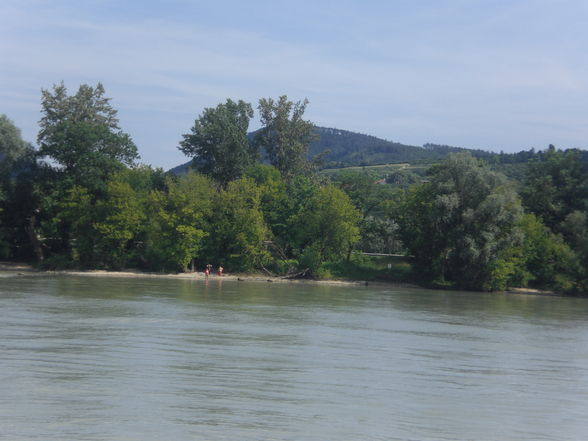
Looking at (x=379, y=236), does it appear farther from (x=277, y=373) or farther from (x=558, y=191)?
(x=277, y=373)

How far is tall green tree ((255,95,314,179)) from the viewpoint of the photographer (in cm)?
7869

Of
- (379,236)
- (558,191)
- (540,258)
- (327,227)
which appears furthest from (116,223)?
(558,191)

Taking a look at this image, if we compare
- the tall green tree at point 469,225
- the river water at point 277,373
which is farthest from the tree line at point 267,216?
the river water at point 277,373

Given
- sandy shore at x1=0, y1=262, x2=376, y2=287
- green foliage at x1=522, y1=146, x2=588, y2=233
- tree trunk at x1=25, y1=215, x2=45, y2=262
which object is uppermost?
green foliage at x1=522, y1=146, x2=588, y2=233

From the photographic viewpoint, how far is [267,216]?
68.1m

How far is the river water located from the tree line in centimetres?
2318

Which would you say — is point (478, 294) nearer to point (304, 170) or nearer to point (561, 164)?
point (561, 164)

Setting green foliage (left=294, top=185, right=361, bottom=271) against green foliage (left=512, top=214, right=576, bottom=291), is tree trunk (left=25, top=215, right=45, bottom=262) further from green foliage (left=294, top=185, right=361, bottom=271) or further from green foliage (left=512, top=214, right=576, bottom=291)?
green foliage (left=512, top=214, right=576, bottom=291)

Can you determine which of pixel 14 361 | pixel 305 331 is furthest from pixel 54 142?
pixel 14 361

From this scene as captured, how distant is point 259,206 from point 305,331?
41.6 meters

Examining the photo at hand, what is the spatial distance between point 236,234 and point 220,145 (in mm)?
14284

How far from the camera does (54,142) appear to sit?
63.9 m

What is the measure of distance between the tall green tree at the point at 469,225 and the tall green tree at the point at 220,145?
23.2 meters

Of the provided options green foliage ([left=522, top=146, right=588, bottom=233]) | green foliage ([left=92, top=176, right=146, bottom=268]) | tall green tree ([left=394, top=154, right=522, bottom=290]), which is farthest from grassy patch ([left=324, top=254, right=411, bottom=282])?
green foliage ([left=92, top=176, right=146, bottom=268])
